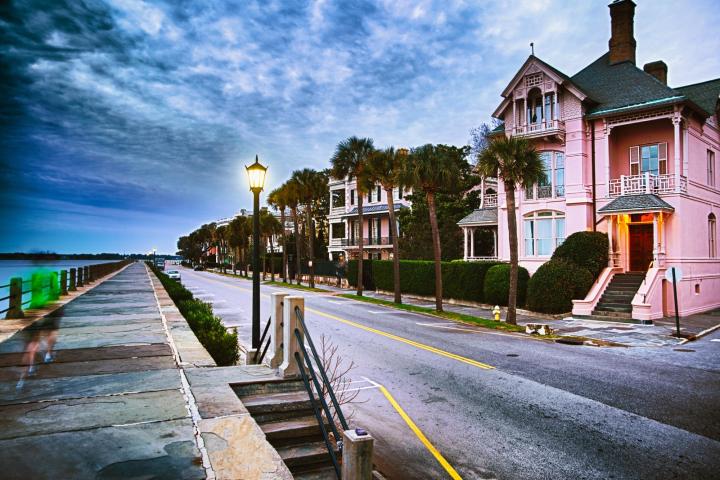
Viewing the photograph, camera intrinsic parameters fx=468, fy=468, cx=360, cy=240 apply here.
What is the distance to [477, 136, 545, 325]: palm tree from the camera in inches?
784

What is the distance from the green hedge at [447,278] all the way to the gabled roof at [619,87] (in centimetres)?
1122

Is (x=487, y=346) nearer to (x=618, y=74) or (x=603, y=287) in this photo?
(x=603, y=287)

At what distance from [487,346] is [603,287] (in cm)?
1182

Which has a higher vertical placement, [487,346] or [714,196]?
[714,196]

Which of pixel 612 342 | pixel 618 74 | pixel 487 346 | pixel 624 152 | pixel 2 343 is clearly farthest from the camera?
pixel 618 74

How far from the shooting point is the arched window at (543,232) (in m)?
27.5

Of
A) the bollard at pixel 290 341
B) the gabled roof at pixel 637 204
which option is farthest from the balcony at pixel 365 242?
the bollard at pixel 290 341

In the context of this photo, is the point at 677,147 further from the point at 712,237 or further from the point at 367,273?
the point at 367,273

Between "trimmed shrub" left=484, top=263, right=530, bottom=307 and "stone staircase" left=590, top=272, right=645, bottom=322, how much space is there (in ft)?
13.7

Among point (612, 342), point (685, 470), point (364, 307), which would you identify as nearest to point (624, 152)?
point (612, 342)

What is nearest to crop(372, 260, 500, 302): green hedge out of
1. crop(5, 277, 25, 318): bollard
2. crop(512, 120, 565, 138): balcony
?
crop(512, 120, 565, 138): balcony

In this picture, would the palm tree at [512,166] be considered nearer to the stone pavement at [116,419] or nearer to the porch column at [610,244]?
the porch column at [610,244]

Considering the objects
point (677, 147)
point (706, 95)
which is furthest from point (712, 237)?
point (706, 95)

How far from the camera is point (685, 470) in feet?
20.4
